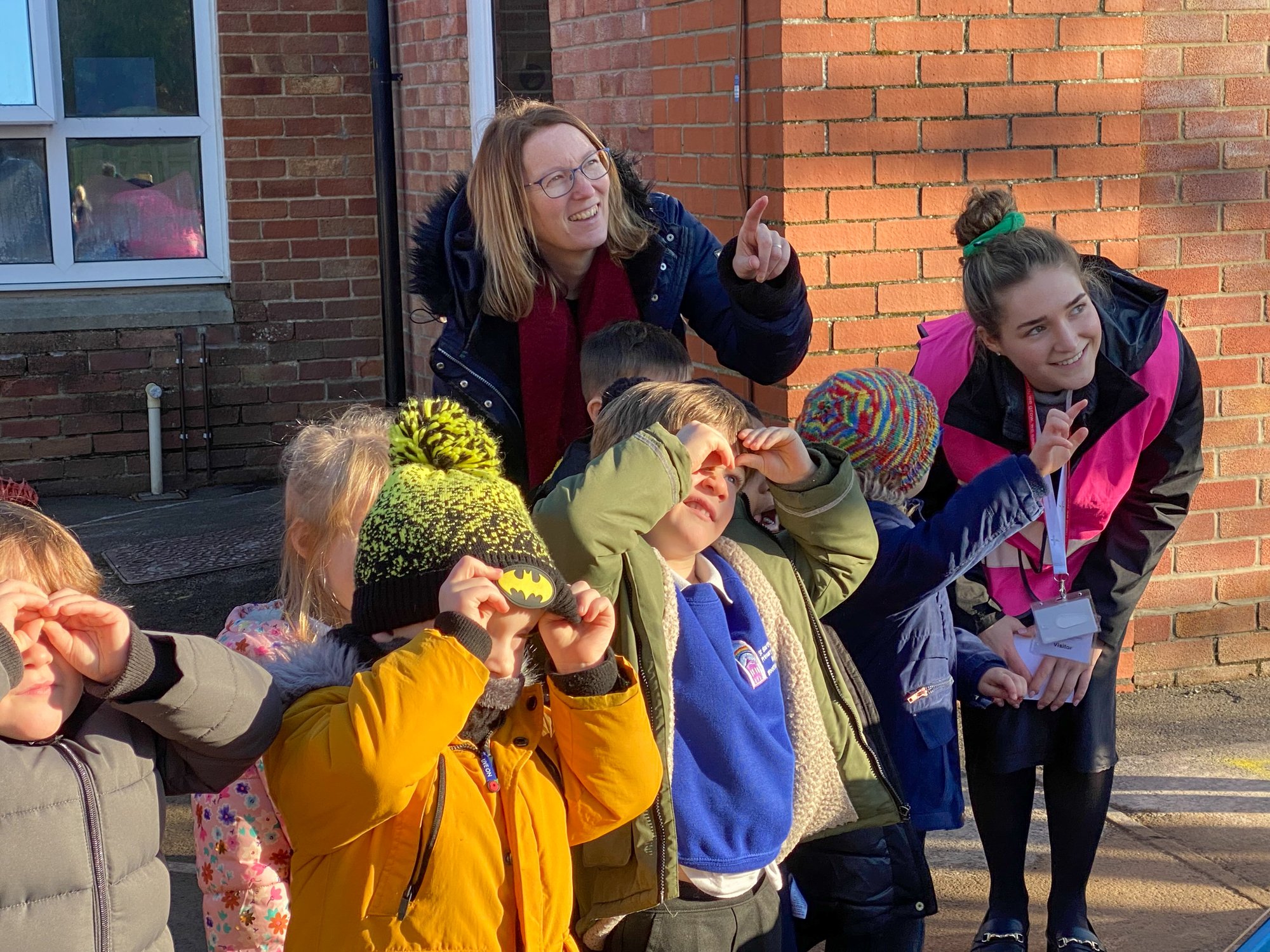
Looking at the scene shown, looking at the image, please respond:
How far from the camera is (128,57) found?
745 cm

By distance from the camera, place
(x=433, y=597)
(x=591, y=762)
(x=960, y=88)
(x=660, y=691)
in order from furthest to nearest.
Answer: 1. (x=960, y=88)
2. (x=660, y=691)
3. (x=591, y=762)
4. (x=433, y=597)

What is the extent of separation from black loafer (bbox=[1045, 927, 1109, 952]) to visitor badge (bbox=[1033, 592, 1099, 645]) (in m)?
0.65

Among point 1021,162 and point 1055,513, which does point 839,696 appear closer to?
point 1055,513

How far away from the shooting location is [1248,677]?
493 cm

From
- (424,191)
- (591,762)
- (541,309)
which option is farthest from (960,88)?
(424,191)

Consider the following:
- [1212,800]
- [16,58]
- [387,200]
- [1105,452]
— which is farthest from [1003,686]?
[16,58]

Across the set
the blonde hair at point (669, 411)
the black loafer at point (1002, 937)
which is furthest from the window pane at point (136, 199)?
the black loafer at point (1002, 937)

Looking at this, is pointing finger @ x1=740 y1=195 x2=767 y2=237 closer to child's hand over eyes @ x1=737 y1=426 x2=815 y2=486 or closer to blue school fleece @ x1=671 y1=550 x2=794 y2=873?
child's hand over eyes @ x1=737 y1=426 x2=815 y2=486

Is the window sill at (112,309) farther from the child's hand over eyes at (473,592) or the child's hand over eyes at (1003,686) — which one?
the child's hand over eyes at (473,592)

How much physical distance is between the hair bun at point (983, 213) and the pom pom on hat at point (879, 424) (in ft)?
2.58

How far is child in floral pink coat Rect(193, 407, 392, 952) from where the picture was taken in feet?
8.05

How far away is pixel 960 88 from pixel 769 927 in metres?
2.73

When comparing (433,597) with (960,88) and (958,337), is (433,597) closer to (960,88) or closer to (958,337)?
(958,337)

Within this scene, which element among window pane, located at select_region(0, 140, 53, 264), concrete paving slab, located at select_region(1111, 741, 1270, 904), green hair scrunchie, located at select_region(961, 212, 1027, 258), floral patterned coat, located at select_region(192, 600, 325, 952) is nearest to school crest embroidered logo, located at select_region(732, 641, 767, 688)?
floral patterned coat, located at select_region(192, 600, 325, 952)
